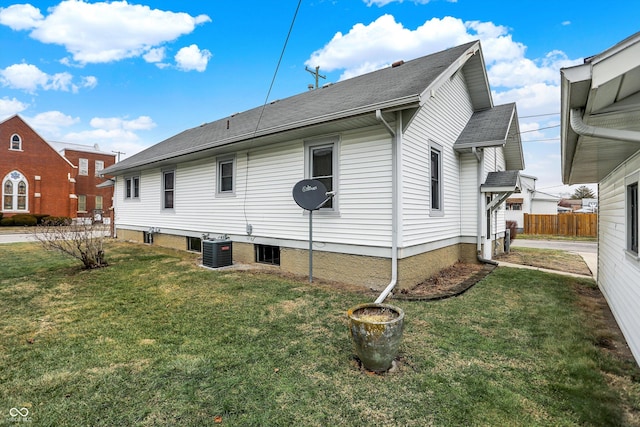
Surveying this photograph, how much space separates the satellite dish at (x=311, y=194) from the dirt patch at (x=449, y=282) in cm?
233

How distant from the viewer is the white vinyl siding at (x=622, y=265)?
3.58m

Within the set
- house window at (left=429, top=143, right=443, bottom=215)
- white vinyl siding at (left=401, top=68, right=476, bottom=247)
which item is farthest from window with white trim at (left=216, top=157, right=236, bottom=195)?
house window at (left=429, top=143, right=443, bottom=215)

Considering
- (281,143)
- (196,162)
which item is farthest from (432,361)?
(196,162)

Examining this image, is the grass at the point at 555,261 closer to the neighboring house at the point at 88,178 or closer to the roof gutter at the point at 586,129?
the roof gutter at the point at 586,129

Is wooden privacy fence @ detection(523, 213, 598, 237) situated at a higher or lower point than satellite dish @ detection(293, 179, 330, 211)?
lower

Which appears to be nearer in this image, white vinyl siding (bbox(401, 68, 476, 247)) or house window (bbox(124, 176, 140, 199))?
white vinyl siding (bbox(401, 68, 476, 247))

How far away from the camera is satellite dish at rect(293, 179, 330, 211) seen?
6273mm

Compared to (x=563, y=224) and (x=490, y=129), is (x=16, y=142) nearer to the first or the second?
(x=490, y=129)

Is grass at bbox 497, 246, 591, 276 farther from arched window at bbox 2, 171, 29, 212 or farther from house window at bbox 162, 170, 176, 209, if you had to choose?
arched window at bbox 2, 171, 29, 212

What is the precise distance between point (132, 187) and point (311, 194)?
11.2m

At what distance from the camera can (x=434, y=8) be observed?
32.8ft

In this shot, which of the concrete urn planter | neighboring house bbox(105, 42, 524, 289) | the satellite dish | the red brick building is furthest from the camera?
the red brick building

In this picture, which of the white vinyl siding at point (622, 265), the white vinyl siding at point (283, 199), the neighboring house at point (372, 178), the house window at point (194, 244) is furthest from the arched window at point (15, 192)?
the white vinyl siding at point (622, 265)

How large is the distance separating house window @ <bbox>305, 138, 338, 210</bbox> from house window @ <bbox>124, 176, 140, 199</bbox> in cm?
1007
